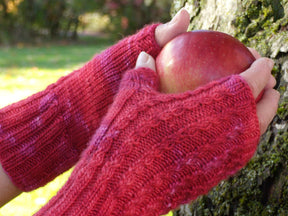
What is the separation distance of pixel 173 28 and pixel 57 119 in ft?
1.81

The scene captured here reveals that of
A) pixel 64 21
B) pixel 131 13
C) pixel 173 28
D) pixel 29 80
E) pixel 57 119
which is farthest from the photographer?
pixel 64 21

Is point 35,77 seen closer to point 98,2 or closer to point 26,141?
point 26,141

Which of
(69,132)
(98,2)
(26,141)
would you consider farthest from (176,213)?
(98,2)

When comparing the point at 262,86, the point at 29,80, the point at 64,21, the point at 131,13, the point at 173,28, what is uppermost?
the point at 173,28

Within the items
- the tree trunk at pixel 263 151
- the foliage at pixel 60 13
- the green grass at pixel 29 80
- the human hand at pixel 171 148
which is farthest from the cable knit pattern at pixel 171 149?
the foliage at pixel 60 13

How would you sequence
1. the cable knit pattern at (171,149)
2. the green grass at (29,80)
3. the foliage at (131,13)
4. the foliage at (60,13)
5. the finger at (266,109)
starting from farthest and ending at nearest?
the foliage at (131,13)
the foliage at (60,13)
the green grass at (29,80)
the finger at (266,109)
the cable knit pattern at (171,149)

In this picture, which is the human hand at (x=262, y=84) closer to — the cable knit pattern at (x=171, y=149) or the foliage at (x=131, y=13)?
the cable knit pattern at (x=171, y=149)

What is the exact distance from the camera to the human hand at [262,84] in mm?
1153

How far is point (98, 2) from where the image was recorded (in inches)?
410

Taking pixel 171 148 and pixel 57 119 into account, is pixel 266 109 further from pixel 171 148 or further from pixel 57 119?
pixel 57 119

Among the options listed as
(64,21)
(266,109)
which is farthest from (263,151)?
(64,21)

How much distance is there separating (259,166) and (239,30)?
22.0 inches

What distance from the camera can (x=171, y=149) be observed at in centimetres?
110

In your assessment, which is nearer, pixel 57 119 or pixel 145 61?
pixel 145 61
